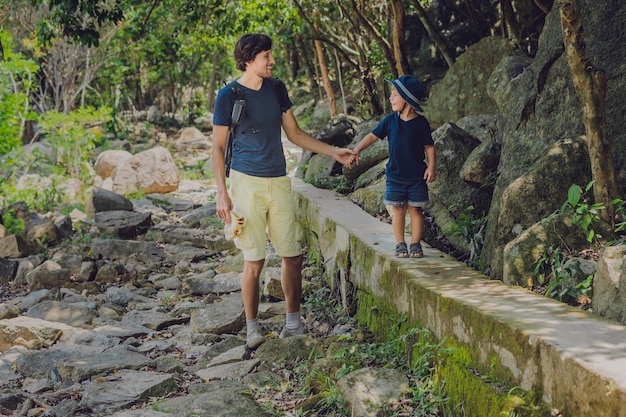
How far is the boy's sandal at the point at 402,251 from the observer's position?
5520 mm

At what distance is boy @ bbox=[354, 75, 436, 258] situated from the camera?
17.9ft

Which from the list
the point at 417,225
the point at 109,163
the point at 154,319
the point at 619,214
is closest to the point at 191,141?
the point at 109,163

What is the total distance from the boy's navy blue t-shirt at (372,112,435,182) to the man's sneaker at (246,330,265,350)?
155cm

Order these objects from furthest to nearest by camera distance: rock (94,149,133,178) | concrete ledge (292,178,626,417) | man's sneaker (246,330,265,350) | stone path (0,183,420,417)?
rock (94,149,133,178) < man's sneaker (246,330,265,350) < stone path (0,183,420,417) < concrete ledge (292,178,626,417)

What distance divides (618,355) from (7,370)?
14.8 feet

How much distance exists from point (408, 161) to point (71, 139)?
43.1 feet

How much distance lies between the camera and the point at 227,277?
8727 millimetres

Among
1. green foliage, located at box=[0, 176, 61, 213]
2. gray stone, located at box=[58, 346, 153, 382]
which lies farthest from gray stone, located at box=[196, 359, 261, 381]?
green foliage, located at box=[0, 176, 61, 213]

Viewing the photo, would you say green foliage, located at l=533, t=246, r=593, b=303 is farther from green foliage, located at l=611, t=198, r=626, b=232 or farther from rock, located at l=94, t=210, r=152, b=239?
rock, located at l=94, t=210, r=152, b=239

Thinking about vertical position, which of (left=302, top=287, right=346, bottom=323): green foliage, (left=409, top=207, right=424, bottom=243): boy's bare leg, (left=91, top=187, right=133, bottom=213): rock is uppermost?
(left=409, top=207, right=424, bottom=243): boy's bare leg

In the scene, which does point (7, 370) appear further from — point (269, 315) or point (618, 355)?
point (618, 355)

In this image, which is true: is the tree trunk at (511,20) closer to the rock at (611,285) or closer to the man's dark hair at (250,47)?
the man's dark hair at (250,47)

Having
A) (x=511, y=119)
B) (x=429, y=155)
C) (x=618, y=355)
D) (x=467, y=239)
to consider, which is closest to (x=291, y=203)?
(x=429, y=155)

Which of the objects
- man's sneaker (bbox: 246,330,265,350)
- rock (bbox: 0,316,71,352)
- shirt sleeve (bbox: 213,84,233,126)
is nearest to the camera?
shirt sleeve (bbox: 213,84,233,126)
